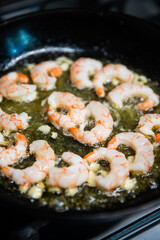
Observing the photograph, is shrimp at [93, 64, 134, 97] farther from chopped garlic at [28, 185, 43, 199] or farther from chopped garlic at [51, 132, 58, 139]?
chopped garlic at [28, 185, 43, 199]

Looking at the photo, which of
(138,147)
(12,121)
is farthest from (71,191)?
(12,121)

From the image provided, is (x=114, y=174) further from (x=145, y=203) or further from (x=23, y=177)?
(x=23, y=177)

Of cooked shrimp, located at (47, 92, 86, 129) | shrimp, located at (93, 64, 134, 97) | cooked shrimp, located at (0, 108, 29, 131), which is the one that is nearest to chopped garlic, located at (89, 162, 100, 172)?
cooked shrimp, located at (47, 92, 86, 129)

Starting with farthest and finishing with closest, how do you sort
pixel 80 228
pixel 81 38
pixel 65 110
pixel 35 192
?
pixel 81 38 < pixel 65 110 < pixel 35 192 < pixel 80 228

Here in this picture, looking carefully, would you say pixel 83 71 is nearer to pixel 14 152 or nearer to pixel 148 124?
pixel 148 124

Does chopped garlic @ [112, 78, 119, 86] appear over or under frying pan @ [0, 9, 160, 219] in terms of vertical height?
under

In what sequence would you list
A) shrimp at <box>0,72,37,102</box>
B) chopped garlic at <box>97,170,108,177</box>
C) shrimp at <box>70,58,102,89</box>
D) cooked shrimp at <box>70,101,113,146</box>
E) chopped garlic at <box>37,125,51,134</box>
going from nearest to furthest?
chopped garlic at <box>97,170,108,177</box>
cooked shrimp at <box>70,101,113,146</box>
chopped garlic at <box>37,125,51,134</box>
shrimp at <box>0,72,37,102</box>
shrimp at <box>70,58,102,89</box>
